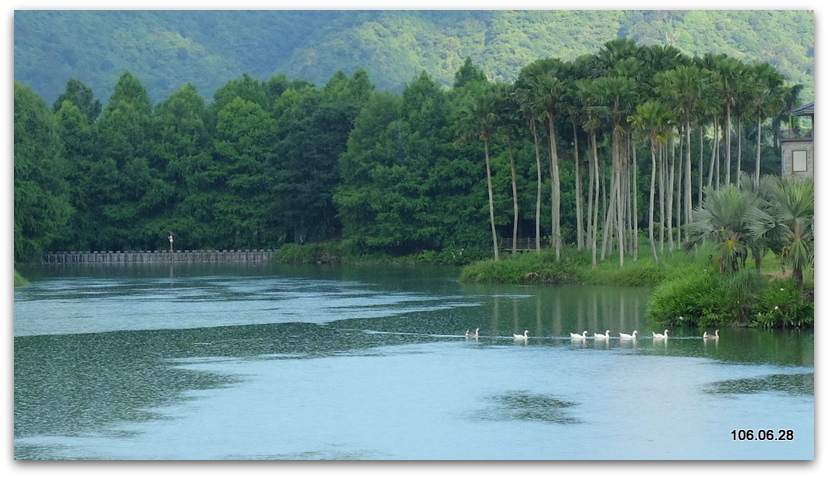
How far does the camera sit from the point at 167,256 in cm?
9756

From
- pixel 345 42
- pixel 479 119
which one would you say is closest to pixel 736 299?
pixel 479 119

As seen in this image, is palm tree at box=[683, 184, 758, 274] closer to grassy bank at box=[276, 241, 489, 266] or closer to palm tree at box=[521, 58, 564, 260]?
palm tree at box=[521, 58, 564, 260]

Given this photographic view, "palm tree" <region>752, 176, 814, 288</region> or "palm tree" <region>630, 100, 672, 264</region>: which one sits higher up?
"palm tree" <region>630, 100, 672, 264</region>

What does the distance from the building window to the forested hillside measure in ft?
10.4

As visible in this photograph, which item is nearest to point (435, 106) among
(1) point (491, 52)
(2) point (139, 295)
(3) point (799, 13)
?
(1) point (491, 52)

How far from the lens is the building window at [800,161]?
56719 millimetres

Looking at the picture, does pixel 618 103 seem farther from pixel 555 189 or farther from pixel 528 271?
pixel 528 271

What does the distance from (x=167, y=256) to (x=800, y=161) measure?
53.2 m

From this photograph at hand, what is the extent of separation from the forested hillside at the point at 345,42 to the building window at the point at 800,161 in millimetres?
3180

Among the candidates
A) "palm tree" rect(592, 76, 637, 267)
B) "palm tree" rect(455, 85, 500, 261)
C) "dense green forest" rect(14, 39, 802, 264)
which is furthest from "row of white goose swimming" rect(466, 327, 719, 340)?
"palm tree" rect(455, 85, 500, 261)

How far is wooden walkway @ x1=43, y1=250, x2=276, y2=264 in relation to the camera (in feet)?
307

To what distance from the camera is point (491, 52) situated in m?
80.6

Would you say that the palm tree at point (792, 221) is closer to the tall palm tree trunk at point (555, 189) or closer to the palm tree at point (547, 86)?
the palm tree at point (547, 86)

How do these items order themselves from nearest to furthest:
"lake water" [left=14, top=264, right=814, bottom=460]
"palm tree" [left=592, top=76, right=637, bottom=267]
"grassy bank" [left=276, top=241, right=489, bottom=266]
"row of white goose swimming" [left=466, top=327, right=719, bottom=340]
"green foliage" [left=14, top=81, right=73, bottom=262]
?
1. "lake water" [left=14, top=264, right=814, bottom=460]
2. "row of white goose swimming" [left=466, top=327, right=719, bottom=340]
3. "palm tree" [left=592, top=76, right=637, bottom=267]
4. "green foliage" [left=14, top=81, right=73, bottom=262]
5. "grassy bank" [left=276, top=241, right=489, bottom=266]
